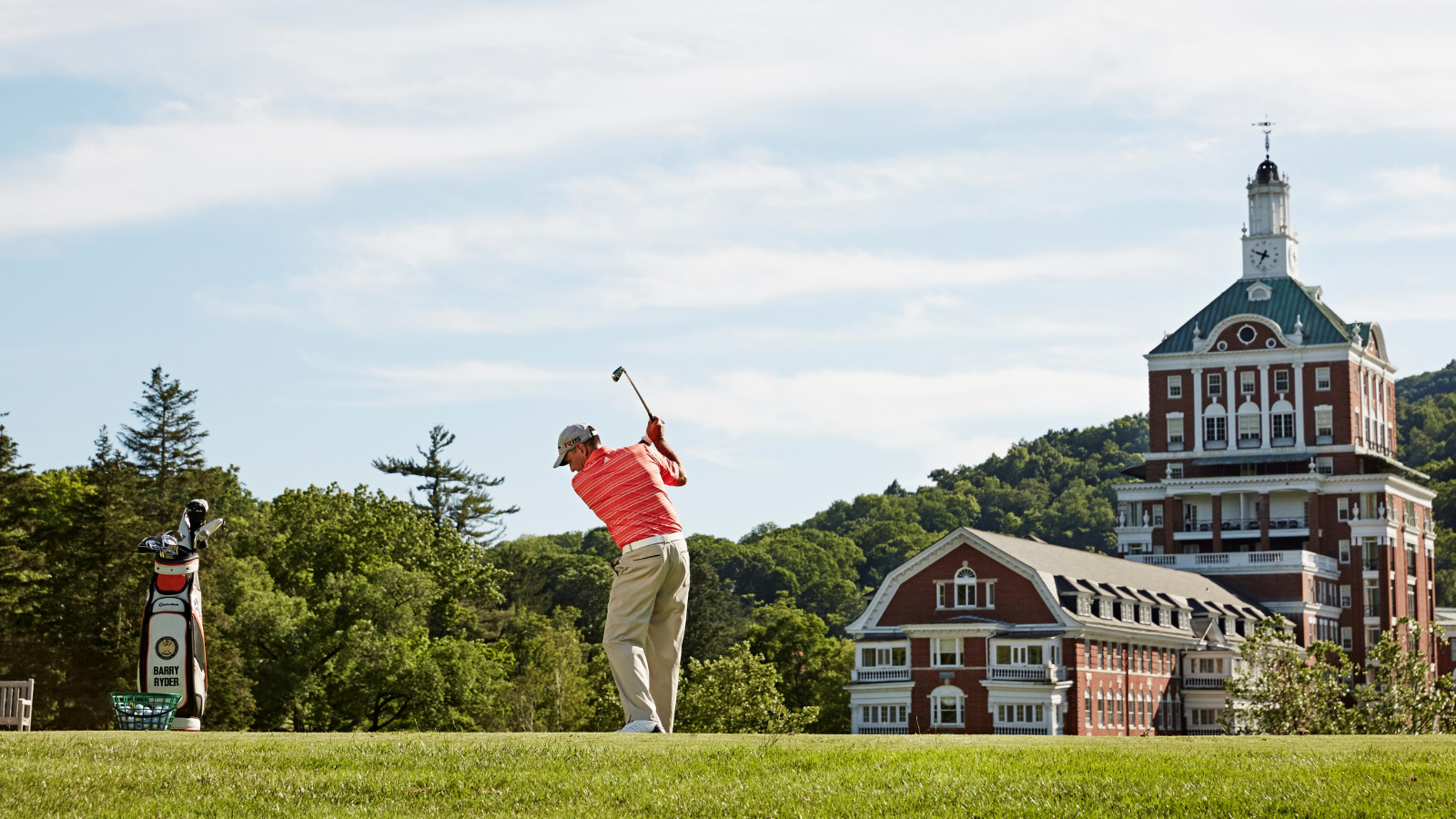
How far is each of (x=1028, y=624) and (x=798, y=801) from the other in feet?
209

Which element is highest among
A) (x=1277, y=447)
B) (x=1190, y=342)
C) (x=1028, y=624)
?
(x=1190, y=342)

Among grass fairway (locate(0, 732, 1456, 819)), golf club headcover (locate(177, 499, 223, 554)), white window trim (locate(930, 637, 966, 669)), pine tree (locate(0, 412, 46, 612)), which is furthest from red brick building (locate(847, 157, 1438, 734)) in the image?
grass fairway (locate(0, 732, 1456, 819))

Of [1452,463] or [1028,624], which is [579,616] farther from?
[1452,463]

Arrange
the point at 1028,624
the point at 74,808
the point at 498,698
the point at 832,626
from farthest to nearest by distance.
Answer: the point at 832,626 → the point at 498,698 → the point at 1028,624 → the point at 74,808

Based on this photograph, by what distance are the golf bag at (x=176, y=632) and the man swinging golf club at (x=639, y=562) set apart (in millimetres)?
8636

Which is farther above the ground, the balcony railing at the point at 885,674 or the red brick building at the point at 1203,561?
the red brick building at the point at 1203,561

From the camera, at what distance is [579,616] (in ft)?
398

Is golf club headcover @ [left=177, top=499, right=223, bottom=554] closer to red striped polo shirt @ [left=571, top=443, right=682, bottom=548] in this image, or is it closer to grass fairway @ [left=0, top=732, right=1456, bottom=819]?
grass fairway @ [left=0, top=732, right=1456, bottom=819]

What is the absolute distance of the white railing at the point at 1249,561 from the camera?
3708 inches

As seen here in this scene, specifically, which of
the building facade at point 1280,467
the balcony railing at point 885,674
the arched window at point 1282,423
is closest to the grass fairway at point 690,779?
the balcony railing at point 885,674

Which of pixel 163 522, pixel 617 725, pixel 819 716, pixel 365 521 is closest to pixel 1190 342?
pixel 819 716

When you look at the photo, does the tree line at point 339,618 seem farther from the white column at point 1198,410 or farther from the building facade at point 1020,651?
the white column at point 1198,410

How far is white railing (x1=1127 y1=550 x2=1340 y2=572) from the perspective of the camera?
3708 inches

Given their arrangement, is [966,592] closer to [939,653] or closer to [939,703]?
[939,653]
